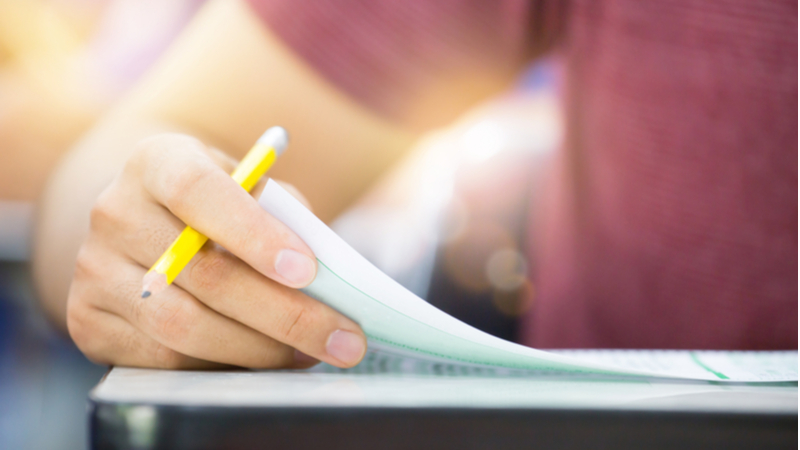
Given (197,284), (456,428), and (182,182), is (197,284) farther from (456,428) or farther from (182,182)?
(456,428)

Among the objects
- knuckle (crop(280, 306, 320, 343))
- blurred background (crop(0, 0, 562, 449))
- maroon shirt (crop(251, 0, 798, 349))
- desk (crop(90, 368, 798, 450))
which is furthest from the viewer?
blurred background (crop(0, 0, 562, 449))

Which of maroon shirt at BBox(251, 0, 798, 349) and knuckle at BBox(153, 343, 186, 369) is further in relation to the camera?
maroon shirt at BBox(251, 0, 798, 349)

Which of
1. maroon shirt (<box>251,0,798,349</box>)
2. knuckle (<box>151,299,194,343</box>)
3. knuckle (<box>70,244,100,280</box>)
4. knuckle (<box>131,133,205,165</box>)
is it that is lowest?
knuckle (<box>151,299,194,343</box>)

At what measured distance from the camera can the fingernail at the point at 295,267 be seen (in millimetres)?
231

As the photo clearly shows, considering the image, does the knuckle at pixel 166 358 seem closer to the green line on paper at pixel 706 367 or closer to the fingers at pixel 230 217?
the fingers at pixel 230 217

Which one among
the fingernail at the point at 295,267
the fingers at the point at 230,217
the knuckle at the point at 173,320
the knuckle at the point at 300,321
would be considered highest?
the fingers at the point at 230,217

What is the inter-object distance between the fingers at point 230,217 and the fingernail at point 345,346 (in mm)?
36

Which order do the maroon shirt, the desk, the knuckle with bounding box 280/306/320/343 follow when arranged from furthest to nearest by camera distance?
the maroon shirt
the knuckle with bounding box 280/306/320/343
the desk

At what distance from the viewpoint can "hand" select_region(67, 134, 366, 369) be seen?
24 centimetres

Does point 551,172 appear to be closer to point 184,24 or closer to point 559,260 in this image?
point 559,260

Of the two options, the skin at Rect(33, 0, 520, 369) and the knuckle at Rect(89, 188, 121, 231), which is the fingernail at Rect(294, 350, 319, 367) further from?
the knuckle at Rect(89, 188, 121, 231)

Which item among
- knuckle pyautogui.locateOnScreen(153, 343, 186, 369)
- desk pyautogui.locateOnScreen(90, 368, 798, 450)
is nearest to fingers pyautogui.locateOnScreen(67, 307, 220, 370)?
knuckle pyautogui.locateOnScreen(153, 343, 186, 369)

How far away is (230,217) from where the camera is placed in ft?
0.79

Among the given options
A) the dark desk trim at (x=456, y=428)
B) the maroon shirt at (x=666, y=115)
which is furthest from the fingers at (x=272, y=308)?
the maroon shirt at (x=666, y=115)
